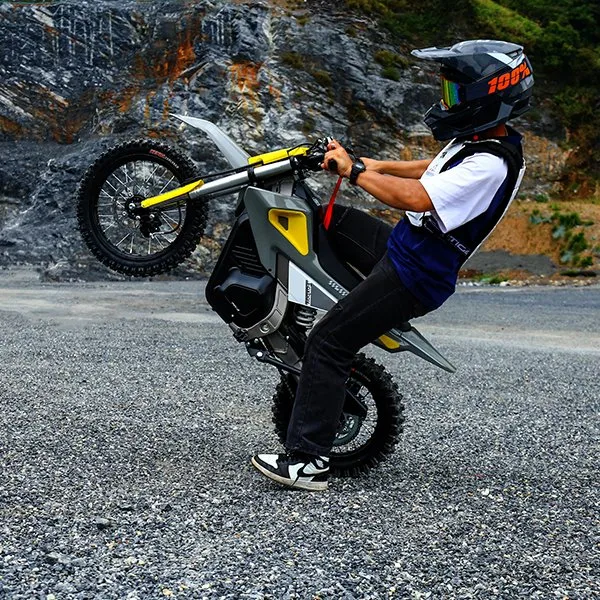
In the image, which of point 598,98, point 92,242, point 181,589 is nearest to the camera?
point 181,589

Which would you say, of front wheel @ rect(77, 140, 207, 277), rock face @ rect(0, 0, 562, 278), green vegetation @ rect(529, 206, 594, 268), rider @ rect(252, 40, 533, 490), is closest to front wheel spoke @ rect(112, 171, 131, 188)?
front wheel @ rect(77, 140, 207, 277)

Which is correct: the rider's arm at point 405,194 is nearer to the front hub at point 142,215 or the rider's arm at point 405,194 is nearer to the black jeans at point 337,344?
the black jeans at point 337,344

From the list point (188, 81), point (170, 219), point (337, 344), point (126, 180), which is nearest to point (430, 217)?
point (337, 344)

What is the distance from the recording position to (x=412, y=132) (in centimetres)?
3119

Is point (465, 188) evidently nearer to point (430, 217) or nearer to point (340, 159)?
point (430, 217)

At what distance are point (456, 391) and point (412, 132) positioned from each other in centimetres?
2406

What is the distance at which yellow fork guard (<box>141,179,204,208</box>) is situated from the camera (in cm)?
488

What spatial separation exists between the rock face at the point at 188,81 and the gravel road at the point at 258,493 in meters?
21.3

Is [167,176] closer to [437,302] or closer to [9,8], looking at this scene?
[437,302]


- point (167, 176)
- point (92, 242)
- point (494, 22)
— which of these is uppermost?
point (494, 22)

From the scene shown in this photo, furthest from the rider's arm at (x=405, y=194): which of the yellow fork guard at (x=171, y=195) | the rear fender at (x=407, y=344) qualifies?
the yellow fork guard at (x=171, y=195)

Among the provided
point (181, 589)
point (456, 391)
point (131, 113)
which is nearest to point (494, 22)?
point (131, 113)

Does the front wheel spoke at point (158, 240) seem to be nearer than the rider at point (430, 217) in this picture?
No

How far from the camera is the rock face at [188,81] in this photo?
29.7 m
